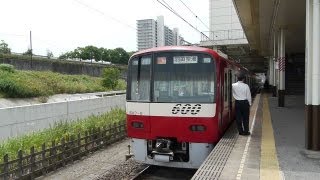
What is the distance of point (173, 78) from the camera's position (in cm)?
882

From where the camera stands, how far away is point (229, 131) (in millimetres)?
10594

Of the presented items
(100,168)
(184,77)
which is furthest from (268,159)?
(100,168)

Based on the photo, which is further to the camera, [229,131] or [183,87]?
[229,131]

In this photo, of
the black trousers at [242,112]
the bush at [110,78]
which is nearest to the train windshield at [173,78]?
the black trousers at [242,112]

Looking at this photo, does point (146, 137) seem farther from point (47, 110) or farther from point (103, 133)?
point (47, 110)

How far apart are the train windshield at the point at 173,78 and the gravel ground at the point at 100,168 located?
1952mm

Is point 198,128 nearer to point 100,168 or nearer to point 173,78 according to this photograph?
point 173,78

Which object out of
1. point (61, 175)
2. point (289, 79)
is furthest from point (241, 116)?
Result: point (289, 79)

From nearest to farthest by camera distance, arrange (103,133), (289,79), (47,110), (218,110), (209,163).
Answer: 1. (209,163)
2. (218,110)
3. (103,133)
4. (47,110)
5. (289,79)

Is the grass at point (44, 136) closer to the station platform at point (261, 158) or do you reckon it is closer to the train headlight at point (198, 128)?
the train headlight at point (198, 128)

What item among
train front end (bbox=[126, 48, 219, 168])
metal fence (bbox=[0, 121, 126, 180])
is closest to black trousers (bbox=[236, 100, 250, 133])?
train front end (bbox=[126, 48, 219, 168])

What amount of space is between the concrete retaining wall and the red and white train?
221 inches

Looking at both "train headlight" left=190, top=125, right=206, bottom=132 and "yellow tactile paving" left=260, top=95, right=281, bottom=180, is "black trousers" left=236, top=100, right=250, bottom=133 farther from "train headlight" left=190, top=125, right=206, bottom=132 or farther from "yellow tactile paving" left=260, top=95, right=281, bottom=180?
"train headlight" left=190, top=125, right=206, bottom=132

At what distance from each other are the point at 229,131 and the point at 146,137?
8.98 ft
